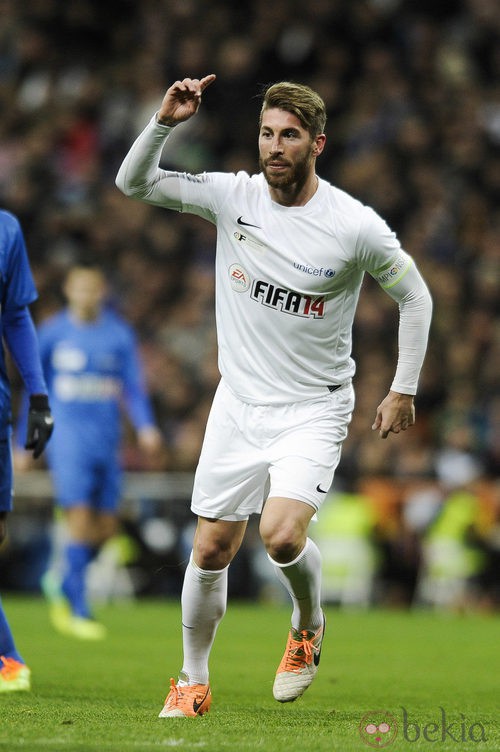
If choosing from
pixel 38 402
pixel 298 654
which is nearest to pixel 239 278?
pixel 38 402

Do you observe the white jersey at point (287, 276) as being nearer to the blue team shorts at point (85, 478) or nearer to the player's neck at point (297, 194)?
the player's neck at point (297, 194)

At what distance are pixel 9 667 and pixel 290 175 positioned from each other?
8.57ft

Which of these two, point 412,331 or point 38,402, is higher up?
point 412,331

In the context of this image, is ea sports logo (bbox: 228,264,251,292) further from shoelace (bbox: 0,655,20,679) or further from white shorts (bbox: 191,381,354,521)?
shoelace (bbox: 0,655,20,679)

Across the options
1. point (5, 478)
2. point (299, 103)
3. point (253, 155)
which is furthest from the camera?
point (253, 155)

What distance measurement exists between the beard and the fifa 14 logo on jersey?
41 cm

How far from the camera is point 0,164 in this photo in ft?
58.3

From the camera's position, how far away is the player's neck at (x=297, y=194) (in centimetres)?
602

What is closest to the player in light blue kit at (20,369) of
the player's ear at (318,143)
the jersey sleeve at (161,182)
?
the jersey sleeve at (161,182)

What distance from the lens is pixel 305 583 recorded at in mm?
6051

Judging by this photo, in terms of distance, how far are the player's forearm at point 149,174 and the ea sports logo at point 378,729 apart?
7.54 ft

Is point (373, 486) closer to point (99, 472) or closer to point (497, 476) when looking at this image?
point (497, 476)

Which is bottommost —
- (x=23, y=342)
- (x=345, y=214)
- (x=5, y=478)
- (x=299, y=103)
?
(x=5, y=478)

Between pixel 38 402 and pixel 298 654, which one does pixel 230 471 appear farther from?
pixel 38 402
